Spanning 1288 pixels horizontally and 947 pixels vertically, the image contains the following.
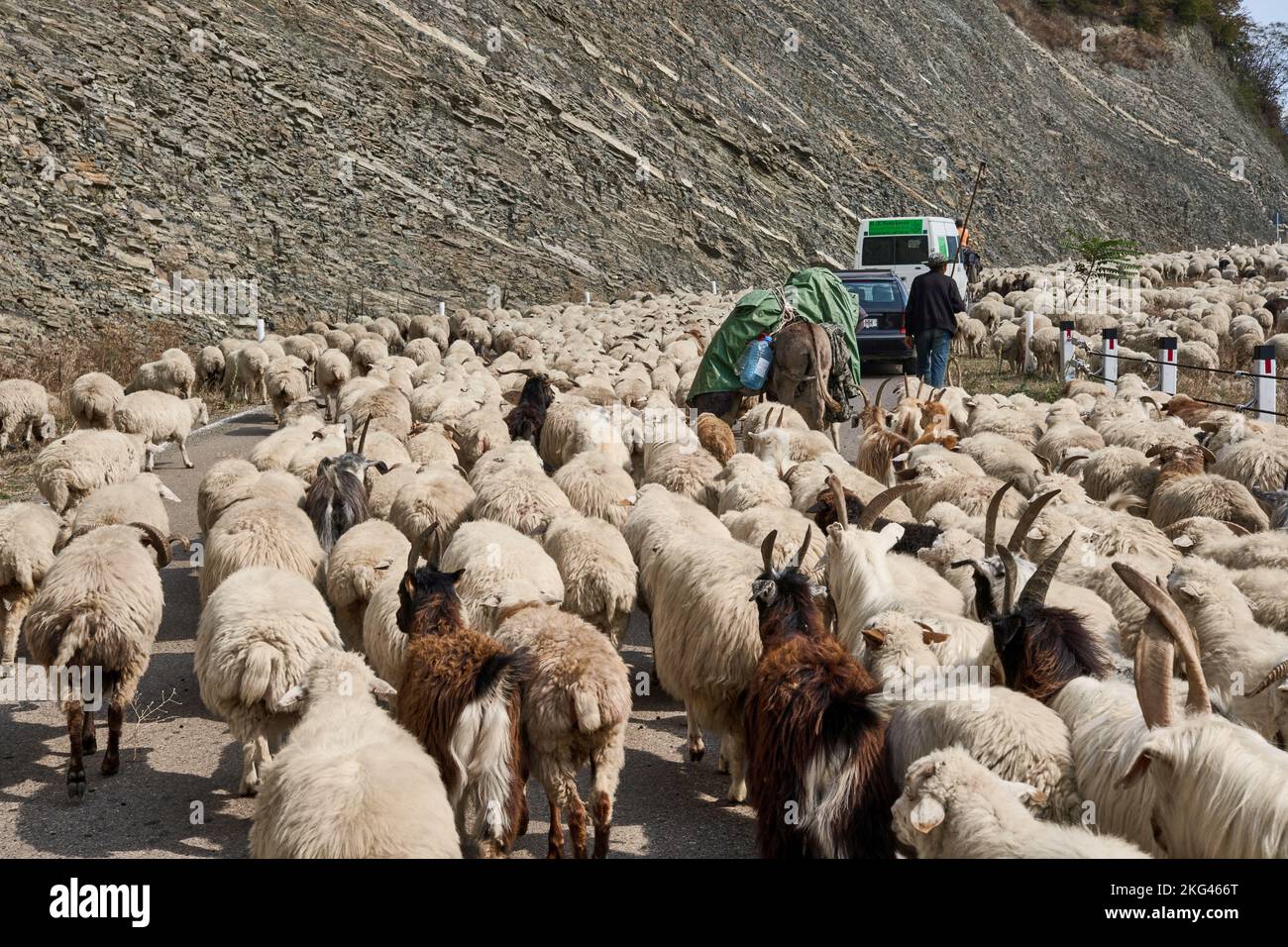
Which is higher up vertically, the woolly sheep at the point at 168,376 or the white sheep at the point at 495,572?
the woolly sheep at the point at 168,376

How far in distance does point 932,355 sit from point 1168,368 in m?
2.74

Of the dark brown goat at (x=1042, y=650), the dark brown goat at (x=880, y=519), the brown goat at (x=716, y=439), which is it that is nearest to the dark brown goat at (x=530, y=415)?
the brown goat at (x=716, y=439)

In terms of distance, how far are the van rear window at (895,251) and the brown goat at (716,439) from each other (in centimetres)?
1466

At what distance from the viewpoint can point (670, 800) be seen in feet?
17.4

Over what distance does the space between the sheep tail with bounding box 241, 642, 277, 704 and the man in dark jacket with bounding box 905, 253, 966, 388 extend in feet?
34.0

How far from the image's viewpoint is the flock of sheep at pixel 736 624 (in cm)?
368

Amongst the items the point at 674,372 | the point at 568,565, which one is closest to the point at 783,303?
the point at 674,372

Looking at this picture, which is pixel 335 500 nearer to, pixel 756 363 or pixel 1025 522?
pixel 1025 522

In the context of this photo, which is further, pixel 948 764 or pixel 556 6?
pixel 556 6

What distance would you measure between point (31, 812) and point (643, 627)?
393 cm

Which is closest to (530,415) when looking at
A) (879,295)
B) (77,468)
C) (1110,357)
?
(77,468)

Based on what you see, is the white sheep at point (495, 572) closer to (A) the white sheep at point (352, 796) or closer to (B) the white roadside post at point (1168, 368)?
(A) the white sheep at point (352, 796)
